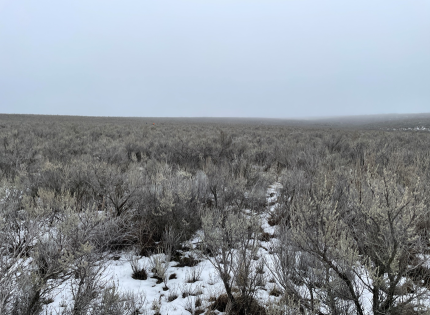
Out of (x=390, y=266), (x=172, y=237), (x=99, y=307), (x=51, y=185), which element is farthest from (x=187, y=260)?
(x=51, y=185)

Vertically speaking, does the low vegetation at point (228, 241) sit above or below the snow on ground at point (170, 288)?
above

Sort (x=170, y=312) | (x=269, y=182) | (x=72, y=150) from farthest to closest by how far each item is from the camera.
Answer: (x=72, y=150) → (x=269, y=182) → (x=170, y=312)

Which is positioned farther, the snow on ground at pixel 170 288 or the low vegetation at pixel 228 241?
the snow on ground at pixel 170 288

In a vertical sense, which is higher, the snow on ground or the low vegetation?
the low vegetation

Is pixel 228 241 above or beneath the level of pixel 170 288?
above

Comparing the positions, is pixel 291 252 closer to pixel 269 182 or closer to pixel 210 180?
pixel 210 180

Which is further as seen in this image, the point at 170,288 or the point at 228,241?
the point at 228,241

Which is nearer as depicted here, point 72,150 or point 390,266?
point 390,266

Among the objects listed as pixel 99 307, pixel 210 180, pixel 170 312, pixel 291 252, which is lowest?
pixel 170 312

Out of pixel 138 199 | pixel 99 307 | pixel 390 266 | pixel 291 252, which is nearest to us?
pixel 390 266

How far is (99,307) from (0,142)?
1187 centimetres

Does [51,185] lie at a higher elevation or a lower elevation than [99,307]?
higher

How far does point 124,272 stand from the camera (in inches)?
120

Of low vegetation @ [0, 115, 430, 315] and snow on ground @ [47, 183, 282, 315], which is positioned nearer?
low vegetation @ [0, 115, 430, 315]
